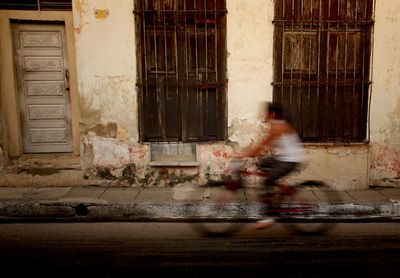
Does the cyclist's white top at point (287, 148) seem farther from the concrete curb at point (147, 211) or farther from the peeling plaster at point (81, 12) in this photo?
the peeling plaster at point (81, 12)

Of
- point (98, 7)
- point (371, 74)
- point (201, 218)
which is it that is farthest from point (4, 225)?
point (371, 74)

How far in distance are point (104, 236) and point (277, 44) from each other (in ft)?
13.4

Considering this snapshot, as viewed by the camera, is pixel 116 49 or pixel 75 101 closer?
pixel 116 49

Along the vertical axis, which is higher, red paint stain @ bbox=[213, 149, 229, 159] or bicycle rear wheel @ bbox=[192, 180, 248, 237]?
red paint stain @ bbox=[213, 149, 229, 159]

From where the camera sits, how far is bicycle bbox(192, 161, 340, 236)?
4.80m

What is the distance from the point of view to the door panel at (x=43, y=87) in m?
6.89

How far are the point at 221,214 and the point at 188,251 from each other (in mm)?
1439

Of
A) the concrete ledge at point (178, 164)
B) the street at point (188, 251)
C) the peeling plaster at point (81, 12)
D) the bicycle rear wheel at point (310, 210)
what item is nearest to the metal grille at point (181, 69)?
the concrete ledge at point (178, 164)

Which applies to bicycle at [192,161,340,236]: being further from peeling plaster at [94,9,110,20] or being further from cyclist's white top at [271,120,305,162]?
peeling plaster at [94,9,110,20]

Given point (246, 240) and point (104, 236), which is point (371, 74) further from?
point (104, 236)

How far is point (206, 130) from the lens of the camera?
671cm

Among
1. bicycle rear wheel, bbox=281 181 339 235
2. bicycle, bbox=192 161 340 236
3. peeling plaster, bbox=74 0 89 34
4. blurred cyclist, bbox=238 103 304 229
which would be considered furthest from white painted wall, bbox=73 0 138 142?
bicycle rear wheel, bbox=281 181 339 235

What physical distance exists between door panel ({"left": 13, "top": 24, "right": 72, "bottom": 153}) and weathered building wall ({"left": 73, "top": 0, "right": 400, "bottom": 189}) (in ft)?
2.38

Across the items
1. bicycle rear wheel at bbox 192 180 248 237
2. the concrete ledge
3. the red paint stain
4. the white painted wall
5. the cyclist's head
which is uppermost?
the white painted wall
